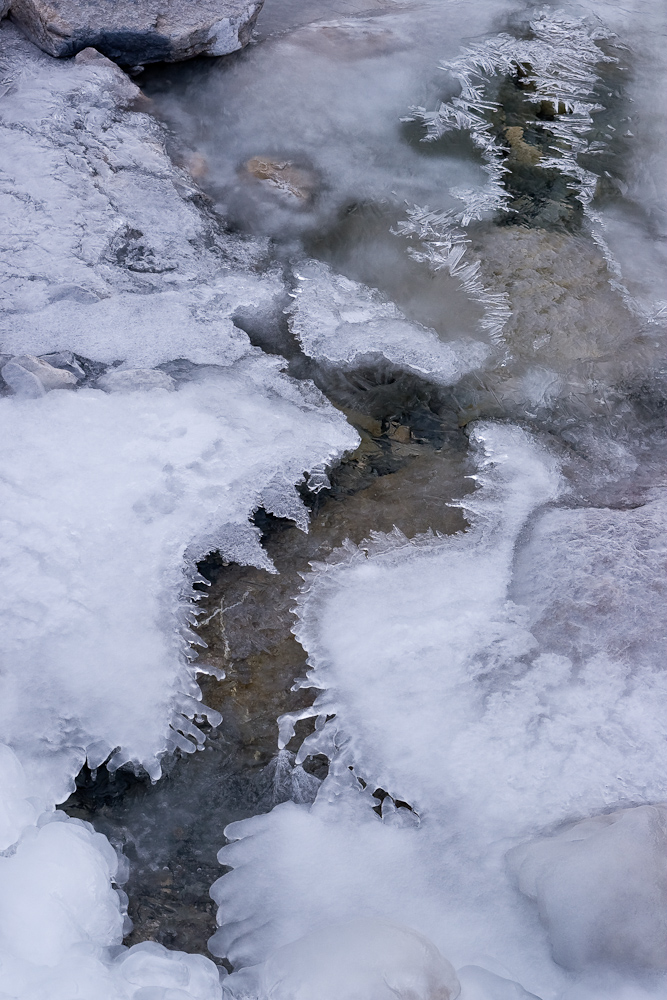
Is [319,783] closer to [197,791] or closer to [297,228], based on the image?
[197,791]

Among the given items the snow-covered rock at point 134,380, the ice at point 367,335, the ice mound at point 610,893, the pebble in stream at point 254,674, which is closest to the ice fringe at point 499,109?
the ice at point 367,335

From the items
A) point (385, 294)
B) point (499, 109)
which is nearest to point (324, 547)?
point (385, 294)

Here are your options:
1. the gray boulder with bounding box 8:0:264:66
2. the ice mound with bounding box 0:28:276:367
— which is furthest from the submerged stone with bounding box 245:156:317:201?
the gray boulder with bounding box 8:0:264:66

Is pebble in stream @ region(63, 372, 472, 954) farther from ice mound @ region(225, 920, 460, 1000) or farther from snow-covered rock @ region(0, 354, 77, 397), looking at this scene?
snow-covered rock @ region(0, 354, 77, 397)

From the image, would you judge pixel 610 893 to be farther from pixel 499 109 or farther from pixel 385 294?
pixel 499 109

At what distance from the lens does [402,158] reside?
3.56m

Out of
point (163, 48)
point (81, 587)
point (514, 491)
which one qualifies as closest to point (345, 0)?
point (163, 48)

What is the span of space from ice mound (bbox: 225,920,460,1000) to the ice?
1711mm

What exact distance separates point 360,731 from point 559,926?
1.89 ft

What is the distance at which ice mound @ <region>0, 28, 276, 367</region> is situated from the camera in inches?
106

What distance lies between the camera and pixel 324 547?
2242mm

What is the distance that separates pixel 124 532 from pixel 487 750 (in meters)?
1.09

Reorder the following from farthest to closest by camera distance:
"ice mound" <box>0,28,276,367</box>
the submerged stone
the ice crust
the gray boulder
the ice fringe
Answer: the gray boulder
the submerged stone
the ice fringe
"ice mound" <box>0,28,276,367</box>
the ice crust

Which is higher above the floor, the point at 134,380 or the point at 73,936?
the point at 134,380
